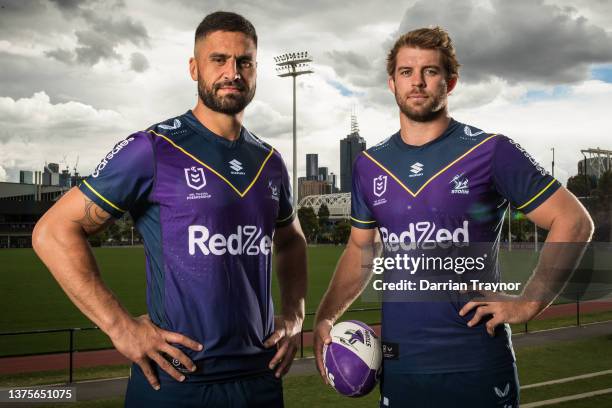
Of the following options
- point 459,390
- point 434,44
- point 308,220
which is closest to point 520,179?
point 434,44

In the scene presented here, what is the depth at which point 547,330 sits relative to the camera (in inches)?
691

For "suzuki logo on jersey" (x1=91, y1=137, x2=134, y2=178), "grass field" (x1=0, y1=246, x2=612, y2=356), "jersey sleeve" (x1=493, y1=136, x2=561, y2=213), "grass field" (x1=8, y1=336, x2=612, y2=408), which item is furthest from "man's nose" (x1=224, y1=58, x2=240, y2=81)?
"grass field" (x1=8, y1=336, x2=612, y2=408)

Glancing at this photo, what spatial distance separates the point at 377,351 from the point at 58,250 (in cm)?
213

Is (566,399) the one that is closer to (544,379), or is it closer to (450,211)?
(544,379)

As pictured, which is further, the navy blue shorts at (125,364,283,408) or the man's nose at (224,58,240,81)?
the man's nose at (224,58,240,81)

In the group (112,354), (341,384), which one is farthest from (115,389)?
(341,384)

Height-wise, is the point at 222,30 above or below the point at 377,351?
above

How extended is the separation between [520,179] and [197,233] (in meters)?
2.14

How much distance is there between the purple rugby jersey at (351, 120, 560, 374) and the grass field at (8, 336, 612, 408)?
6361 mm

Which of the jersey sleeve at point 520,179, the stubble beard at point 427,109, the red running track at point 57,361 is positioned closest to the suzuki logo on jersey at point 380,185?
the stubble beard at point 427,109

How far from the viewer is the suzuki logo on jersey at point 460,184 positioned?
4.22 meters

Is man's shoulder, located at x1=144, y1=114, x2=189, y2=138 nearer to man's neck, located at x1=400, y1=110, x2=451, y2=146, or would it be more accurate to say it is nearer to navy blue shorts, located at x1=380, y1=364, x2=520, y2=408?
man's neck, located at x1=400, y1=110, x2=451, y2=146

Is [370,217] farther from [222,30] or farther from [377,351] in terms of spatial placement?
[222,30]

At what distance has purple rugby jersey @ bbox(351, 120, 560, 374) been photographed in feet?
13.4
